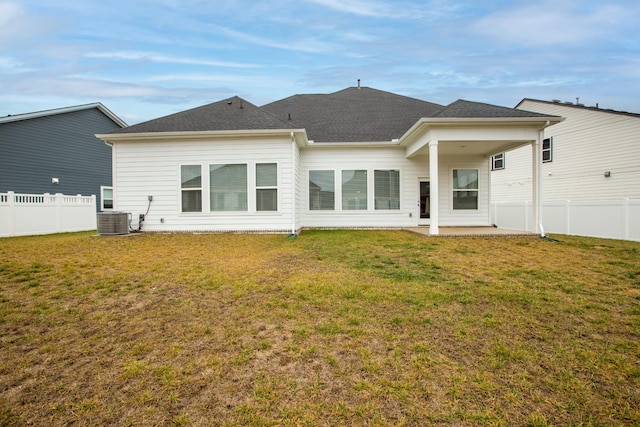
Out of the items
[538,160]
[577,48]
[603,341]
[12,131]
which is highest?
[577,48]

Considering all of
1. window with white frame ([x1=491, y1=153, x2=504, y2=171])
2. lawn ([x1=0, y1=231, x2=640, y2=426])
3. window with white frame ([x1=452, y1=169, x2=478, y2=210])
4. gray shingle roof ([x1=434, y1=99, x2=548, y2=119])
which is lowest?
lawn ([x1=0, y1=231, x2=640, y2=426])

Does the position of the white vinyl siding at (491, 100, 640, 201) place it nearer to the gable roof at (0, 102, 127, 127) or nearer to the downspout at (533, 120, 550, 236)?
the downspout at (533, 120, 550, 236)

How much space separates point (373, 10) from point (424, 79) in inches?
399

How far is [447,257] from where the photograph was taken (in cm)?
623

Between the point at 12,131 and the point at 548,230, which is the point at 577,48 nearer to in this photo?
the point at 548,230

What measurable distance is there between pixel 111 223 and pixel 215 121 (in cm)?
470

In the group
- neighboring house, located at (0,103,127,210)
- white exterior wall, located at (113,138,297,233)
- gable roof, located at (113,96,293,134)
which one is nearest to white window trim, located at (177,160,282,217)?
white exterior wall, located at (113,138,297,233)

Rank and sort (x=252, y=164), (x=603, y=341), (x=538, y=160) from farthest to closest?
(x=252, y=164), (x=538, y=160), (x=603, y=341)

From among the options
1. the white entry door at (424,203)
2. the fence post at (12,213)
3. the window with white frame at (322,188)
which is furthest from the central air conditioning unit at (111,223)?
the white entry door at (424,203)

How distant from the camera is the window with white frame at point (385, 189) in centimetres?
1227

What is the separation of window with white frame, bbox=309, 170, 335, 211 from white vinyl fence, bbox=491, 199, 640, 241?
7223mm

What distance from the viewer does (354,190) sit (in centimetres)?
1228

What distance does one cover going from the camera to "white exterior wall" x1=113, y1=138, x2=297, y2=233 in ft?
33.9

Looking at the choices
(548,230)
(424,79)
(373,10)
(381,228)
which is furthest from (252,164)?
(424,79)
